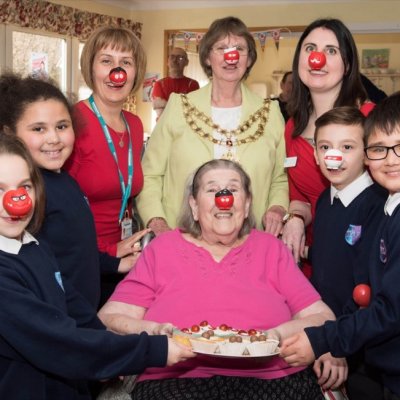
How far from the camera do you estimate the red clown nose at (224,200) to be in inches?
93.7

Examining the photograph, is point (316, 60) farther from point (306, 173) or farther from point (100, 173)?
point (100, 173)

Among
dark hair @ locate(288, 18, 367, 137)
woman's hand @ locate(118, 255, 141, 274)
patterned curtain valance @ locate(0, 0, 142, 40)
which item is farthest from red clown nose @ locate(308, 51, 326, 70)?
patterned curtain valance @ locate(0, 0, 142, 40)

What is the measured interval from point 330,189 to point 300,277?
442 mm

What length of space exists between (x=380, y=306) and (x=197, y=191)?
0.97m

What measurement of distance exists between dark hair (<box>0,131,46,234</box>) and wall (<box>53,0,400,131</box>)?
313 inches

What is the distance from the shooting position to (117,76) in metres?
2.77

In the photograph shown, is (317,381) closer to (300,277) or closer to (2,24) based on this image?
(300,277)

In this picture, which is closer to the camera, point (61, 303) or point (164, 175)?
point (61, 303)

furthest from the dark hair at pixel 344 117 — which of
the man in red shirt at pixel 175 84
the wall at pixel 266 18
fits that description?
the wall at pixel 266 18

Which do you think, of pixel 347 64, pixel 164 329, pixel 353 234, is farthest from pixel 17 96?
pixel 347 64

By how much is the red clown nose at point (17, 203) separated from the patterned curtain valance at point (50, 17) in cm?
722

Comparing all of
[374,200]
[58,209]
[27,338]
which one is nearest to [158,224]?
[58,209]

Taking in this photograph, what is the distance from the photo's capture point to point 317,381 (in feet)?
7.45

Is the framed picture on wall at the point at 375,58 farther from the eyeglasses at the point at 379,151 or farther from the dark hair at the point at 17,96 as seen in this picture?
the dark hair at the point at 17,96
